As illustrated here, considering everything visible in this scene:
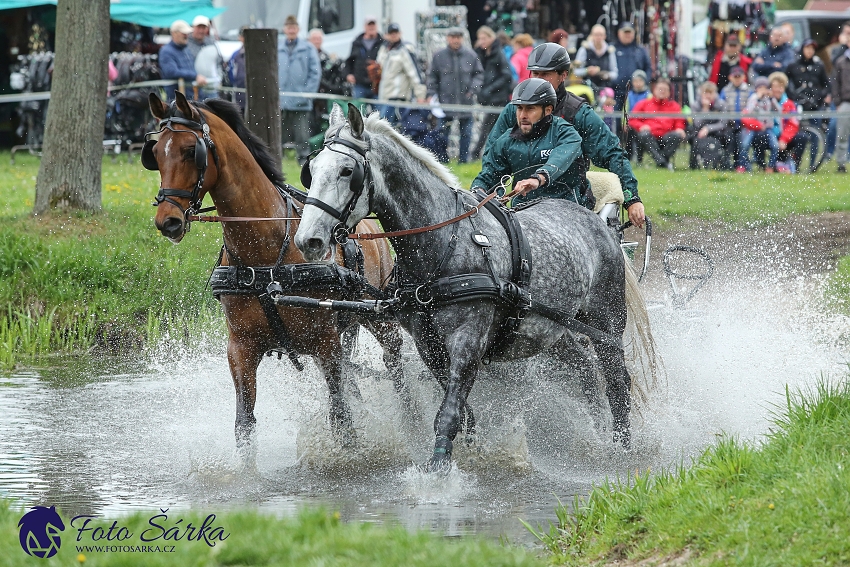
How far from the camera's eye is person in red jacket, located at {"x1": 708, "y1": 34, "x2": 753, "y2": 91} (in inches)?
741

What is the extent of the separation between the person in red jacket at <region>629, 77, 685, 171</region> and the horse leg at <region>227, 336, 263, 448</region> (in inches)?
440

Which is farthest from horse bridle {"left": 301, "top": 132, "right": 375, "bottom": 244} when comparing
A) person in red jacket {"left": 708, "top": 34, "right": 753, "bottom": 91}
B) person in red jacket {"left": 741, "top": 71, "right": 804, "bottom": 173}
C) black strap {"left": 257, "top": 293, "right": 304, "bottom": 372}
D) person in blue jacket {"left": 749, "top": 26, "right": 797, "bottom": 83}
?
person in red jacket {"left": 708, "top": 34, "right": 753, "bottom": 91}

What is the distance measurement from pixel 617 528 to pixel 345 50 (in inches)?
635

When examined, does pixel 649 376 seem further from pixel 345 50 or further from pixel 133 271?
pixel 345 50

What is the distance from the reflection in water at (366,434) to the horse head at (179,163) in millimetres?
1372

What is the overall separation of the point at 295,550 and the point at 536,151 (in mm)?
3432

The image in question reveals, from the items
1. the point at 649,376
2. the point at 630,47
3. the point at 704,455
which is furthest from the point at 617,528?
the point at 630,47

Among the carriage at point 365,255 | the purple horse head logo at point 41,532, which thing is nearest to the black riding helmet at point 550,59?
the carriage at point 365,255

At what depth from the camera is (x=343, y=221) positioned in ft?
17.4

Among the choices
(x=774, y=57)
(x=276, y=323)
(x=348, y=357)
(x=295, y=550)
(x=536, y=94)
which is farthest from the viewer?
(x=774, y=57)

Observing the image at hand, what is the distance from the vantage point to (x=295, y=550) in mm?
4285

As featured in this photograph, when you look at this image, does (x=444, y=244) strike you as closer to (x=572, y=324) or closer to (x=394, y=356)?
(x=572, y=324)

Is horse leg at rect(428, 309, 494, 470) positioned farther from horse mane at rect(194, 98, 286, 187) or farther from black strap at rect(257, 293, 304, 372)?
horse mane at rect(194, 98, 286, 187)

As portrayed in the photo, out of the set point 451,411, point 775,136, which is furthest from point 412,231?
point 775,136
